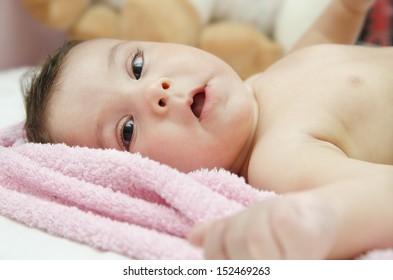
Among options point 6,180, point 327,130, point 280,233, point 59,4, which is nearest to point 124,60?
point 6,180

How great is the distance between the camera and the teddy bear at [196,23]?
5.54 ft

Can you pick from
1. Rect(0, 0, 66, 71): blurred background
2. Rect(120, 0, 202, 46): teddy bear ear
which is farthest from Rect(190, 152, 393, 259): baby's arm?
Rect(0, 0, 66, 71): blurred background

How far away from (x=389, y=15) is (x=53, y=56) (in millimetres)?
1581

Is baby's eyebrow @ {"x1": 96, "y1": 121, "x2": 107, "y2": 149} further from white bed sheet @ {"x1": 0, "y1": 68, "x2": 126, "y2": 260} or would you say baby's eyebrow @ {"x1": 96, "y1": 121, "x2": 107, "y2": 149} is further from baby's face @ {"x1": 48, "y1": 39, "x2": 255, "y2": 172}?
white bed sheet @ {"x1": 0, "y1": 68, "x2": 126, "y2": 260}

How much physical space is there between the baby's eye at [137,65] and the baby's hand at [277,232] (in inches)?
20.3

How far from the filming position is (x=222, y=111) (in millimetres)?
1018

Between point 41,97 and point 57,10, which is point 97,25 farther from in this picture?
point 41,97

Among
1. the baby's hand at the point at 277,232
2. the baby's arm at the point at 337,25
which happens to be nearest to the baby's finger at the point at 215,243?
the baby's hand at the point at 277,232

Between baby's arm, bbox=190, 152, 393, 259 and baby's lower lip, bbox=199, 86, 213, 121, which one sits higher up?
baby's arm, bbox=190, 152, 393, 259

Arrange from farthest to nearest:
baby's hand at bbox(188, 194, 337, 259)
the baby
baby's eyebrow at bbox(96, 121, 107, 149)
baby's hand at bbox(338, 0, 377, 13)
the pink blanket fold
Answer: baby's hand at bbox(338, 0, 377, 13) → baby's eyebrow at bbox(96, 121, 107, 149) → the baby → the pink blanket fold → baby's hand at bbox(188, 194, 337, 259)

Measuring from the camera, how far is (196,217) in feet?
2.63

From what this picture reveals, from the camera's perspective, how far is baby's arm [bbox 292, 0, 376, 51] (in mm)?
1511

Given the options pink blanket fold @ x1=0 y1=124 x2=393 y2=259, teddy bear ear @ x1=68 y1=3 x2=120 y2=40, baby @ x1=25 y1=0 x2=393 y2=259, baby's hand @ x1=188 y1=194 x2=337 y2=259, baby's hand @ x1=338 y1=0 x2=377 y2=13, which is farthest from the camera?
teddy bear ear @ x1=68 y1=3 x2=120 y2=40

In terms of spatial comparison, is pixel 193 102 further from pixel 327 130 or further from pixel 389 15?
pixel 389 15
